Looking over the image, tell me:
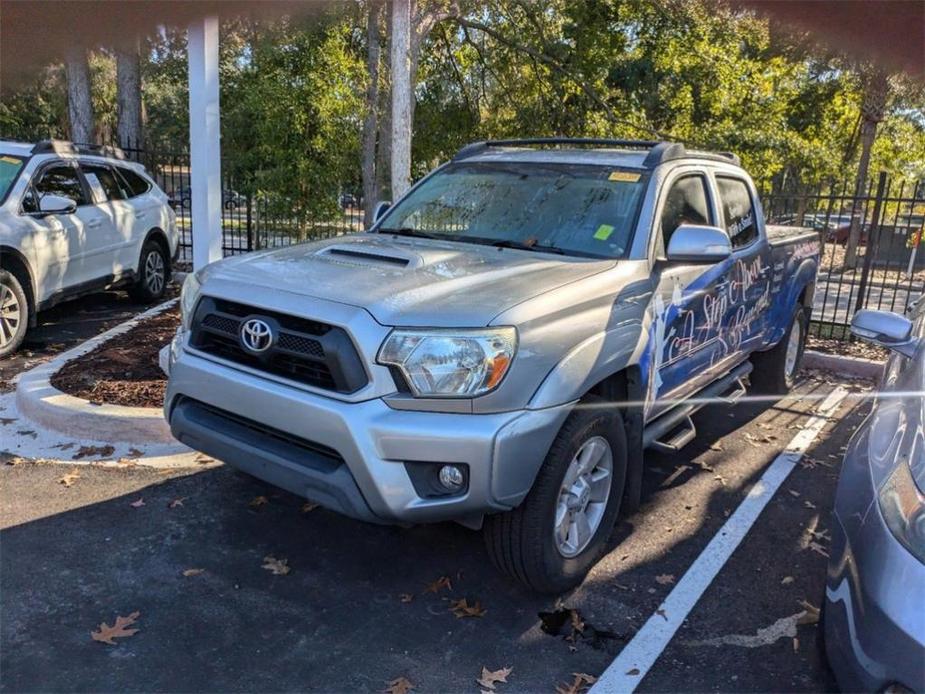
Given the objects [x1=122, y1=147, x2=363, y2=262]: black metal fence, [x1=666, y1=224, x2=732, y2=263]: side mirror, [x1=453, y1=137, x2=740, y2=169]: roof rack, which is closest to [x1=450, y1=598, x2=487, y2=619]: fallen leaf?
[x1=666, y1=224, x2=732, y2=263]: side mirror

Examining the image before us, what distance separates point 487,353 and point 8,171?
616 cm

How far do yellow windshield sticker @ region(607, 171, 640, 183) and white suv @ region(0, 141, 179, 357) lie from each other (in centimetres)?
518

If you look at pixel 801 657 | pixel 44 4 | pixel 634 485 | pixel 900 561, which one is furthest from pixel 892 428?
pixel 44 4

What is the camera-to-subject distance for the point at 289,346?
10.3ft

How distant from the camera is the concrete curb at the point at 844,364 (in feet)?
25.0

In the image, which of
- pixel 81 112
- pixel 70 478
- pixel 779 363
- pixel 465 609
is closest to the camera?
pixel 465 609

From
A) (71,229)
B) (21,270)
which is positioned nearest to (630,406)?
(21,270)

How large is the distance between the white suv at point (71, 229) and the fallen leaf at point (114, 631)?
439 cm

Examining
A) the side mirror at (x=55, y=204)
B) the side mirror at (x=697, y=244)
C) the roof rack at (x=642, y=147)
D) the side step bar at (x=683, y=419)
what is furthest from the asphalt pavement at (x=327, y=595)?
the side mirror at (x=55, y=204)

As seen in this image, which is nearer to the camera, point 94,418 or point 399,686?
point 399,686

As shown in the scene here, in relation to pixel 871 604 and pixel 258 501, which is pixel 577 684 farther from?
pixel 258 501

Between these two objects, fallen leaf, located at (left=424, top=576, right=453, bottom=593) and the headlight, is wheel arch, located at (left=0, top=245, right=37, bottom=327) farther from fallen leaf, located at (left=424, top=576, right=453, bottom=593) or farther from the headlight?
fallen leaf, located at (left=424, top=576, right=453, bottom=593)

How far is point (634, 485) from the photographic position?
389 cm

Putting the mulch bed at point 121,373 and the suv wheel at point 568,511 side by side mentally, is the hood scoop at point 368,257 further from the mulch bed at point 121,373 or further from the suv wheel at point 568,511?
the mulch bed at point 121,373
